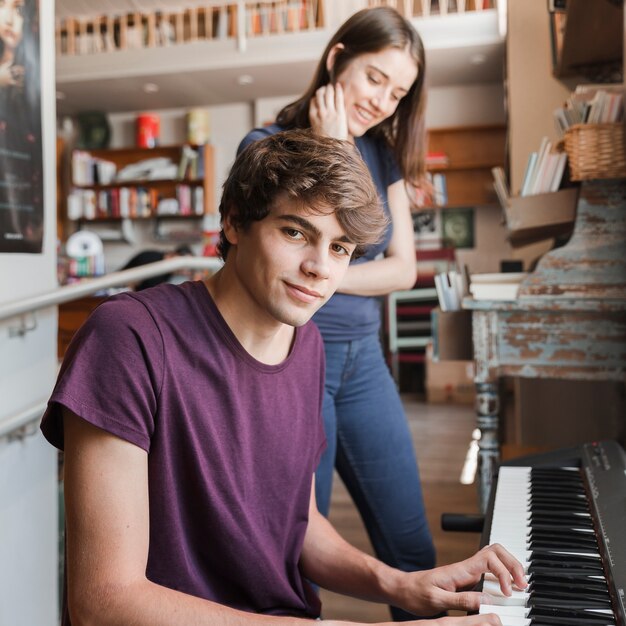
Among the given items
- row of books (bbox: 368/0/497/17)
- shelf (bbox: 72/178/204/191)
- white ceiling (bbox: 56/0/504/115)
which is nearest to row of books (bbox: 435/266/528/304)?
white ceiling (bbox: 56/0/504/115)

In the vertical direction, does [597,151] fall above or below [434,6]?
below

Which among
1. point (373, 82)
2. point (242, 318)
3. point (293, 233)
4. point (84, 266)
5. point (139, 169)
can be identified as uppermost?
point (139, 169)

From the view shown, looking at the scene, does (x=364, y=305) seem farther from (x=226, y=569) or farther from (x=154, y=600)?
(x=154, y=600)

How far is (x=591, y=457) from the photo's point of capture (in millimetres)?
1159

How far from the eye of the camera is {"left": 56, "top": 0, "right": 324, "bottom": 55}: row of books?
593cm

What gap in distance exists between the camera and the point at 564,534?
90 cm

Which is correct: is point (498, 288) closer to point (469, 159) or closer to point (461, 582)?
point (461, 582)

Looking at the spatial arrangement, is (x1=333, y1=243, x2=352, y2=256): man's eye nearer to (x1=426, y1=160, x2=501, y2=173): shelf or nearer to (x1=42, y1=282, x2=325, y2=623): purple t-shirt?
(x1=42, y1=282, x2=325, y2=623): purple t-shirt

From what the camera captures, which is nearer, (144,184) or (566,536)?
(566,536)

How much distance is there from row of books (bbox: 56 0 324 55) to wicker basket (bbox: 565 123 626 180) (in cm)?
450

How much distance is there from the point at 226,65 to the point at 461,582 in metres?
5.50

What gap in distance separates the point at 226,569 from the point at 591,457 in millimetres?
616

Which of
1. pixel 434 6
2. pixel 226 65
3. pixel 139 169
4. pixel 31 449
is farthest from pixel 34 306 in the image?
pixel 139 169

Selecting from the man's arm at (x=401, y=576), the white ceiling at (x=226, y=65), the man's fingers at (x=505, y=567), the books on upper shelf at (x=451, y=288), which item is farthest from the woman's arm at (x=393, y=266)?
the white ceiling at (x=226, y=65)
